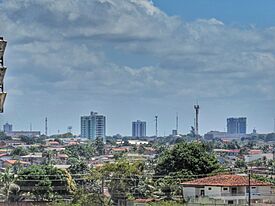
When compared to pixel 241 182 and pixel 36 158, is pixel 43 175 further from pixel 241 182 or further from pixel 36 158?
pixel 36 158

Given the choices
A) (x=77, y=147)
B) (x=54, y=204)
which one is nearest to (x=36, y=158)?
(x=77, y=147)

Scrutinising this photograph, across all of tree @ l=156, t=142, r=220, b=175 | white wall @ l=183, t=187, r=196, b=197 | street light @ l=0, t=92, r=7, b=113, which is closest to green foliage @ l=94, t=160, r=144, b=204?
tree @ l=156, t=142, r=220, b=175

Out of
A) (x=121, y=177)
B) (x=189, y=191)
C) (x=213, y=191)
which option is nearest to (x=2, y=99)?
(x=213, y=191)

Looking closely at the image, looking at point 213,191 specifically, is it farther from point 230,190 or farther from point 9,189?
point 9,189

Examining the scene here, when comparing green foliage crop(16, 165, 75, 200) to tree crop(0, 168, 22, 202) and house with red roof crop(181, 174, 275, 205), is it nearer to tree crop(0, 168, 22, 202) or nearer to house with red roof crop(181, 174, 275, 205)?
tree crop(0, 168, 22, 202)

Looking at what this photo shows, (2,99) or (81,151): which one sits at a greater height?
(2,99)
